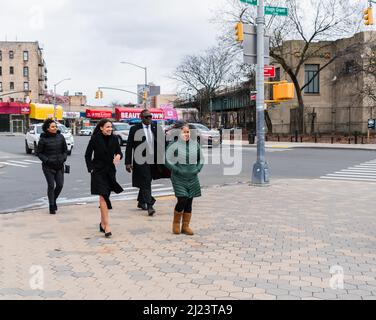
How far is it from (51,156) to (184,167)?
3348 mm

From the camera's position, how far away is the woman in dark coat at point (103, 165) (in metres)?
7.21

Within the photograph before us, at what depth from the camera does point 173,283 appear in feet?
16.5

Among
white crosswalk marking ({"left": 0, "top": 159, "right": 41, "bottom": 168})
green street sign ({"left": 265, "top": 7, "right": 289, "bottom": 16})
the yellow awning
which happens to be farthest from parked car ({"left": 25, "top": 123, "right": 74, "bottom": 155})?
the yellow awning

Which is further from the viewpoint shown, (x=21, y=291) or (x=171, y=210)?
(x=171, y=210)

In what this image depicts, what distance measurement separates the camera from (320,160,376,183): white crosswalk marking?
50.3 ft

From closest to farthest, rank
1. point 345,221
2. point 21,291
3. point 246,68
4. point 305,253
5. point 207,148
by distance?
point 21,291, point 305,253, point 345,221, point 207,148, point 246,68

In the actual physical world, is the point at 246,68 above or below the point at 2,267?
above

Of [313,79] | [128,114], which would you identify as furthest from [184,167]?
[128,114]

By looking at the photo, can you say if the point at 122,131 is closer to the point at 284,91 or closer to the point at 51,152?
the point at 284,91

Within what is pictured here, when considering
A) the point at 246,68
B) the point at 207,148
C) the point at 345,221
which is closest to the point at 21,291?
the point at 345,221

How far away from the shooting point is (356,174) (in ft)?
54.4
